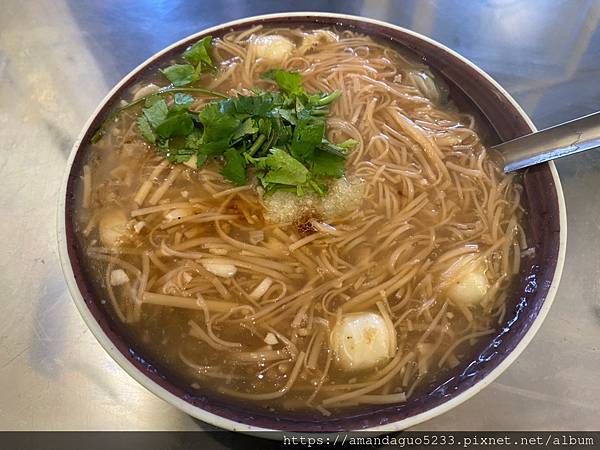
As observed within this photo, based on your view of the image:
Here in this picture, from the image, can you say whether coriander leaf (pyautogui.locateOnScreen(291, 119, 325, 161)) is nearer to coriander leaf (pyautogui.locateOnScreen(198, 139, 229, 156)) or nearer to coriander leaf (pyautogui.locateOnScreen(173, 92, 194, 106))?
coriander leaf (pyautogui.locateOnScreen(198, 139, 229, 156))

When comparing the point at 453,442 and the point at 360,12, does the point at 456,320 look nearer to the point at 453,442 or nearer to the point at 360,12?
the point at 453,442

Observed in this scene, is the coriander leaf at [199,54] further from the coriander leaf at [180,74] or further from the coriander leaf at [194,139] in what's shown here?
the coriander leaf at [194,139]

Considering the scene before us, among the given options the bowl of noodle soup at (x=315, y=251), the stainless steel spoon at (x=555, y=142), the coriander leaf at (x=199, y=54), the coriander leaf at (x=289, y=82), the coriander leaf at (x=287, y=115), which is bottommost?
the bowl of noodle soup at (x=315, y=251)

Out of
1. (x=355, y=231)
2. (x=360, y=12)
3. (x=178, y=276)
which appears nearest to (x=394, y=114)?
(x=355, y=231)

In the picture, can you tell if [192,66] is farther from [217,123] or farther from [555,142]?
[555,142]

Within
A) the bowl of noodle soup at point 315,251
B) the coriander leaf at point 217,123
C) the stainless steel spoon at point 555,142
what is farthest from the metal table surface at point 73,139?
the coriander leaf at point 217,123

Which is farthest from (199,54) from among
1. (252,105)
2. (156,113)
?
(252,105)

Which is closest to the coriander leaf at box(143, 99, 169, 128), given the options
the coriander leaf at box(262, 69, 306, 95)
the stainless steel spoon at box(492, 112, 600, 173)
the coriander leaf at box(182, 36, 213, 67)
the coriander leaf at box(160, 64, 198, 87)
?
the coriander leaf at box(160, 64, 198, 87)
